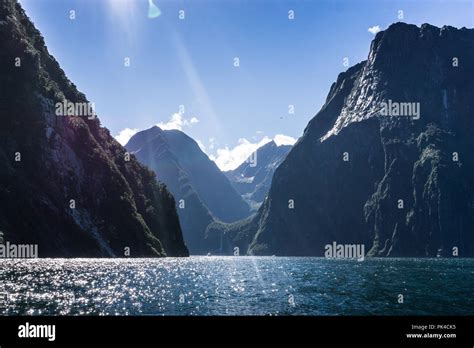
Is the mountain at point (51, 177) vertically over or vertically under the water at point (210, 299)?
over

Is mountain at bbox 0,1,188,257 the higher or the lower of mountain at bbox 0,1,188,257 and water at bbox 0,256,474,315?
the higher

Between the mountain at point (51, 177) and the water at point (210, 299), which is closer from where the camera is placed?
the water at point (210, 299)

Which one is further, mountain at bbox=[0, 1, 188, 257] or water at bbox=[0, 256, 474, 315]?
mountain at bbox=[0, 1, 188, 257]

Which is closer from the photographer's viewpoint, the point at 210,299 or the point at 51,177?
the point at 210,299
